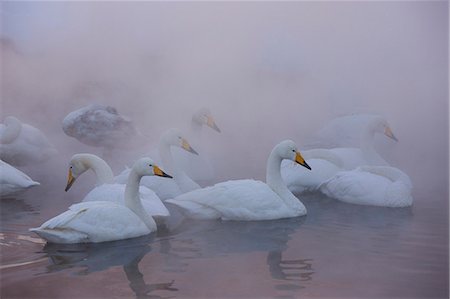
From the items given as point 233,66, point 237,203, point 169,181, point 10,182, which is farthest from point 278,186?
point 233,66

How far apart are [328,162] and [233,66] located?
4030 millimetres

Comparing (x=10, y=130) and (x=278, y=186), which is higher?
(x=10, y=130)

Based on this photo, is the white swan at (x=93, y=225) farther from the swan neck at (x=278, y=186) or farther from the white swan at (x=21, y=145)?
the white swan at (x=21, y=145)

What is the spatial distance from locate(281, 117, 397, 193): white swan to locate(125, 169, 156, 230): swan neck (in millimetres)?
1710

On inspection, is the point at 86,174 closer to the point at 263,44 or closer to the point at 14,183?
the point at 14,183

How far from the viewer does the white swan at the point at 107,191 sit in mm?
4121

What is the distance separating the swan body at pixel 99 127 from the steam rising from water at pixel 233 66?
1.50 m

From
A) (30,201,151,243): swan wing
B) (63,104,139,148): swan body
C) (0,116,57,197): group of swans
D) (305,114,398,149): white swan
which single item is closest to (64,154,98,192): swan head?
(30,201,151,243): swan wing

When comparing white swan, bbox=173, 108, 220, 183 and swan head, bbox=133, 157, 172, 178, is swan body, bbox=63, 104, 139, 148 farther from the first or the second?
swan head, bbox=133, 157, 172, 178

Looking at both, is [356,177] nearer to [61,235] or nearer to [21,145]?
[61,235]

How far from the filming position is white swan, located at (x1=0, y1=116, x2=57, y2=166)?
6.27m

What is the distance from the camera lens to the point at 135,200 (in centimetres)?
391

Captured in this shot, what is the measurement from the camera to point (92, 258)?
11.0 feet

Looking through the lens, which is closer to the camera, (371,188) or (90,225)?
(90,225)
